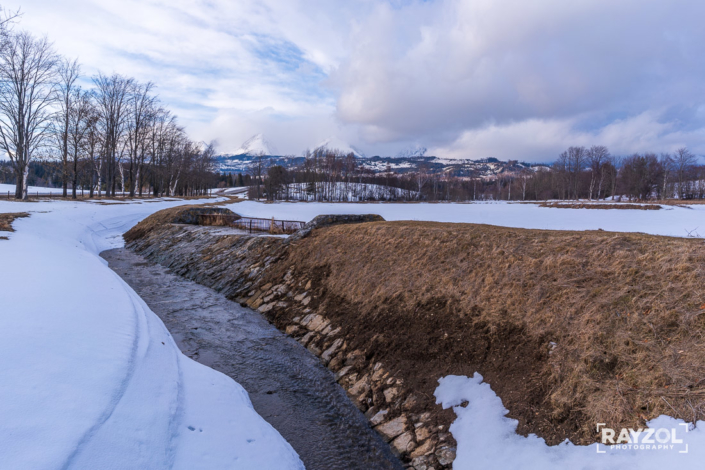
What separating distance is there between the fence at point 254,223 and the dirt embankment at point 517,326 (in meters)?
11.3

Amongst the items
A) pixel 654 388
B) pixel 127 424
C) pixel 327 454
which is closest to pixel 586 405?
pixel 654 388

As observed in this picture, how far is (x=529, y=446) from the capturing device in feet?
16.5

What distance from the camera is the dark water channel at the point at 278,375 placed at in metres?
5.98

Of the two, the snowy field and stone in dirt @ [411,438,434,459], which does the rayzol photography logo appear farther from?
stone in dirt @ [411,438,434,459]

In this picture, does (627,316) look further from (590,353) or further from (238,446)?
(238,446)

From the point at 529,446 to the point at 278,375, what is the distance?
18.6 feet

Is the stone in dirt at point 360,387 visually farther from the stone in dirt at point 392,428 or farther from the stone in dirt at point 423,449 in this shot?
the stone in dirt at point 423,449

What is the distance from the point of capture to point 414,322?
29.0 feet

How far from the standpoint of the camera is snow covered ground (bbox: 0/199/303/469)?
3.59m

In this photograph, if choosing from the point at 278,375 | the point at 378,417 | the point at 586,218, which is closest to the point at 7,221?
the point at 278,375

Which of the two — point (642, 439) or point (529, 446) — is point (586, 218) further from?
point (529, 446)

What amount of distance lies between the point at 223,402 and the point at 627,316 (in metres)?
7.69

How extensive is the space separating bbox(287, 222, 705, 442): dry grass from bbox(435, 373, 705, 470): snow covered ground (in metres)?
0.30

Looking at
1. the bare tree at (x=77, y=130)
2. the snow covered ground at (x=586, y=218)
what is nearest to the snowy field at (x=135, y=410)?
the snow covered ground at (x=586, y=218)
